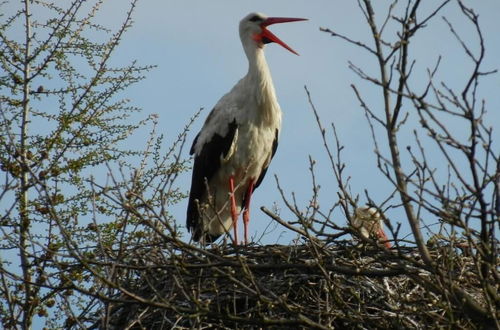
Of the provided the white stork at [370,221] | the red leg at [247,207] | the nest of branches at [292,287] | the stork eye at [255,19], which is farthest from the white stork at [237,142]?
the nest of branches at [292,287]

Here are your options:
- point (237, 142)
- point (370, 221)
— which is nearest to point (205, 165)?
point (237, 142)

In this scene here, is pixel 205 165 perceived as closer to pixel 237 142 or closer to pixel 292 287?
pixel 237 142

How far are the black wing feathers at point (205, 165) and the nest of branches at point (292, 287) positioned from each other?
1.90 meters

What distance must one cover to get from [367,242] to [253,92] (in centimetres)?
423

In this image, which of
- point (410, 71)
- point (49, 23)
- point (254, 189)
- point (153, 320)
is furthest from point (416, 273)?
point (254, 189)

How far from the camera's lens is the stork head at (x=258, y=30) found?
922 centimetres

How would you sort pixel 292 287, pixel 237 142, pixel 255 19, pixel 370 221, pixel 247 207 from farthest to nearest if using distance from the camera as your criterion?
pixel 255 19
pixel 247 207
pixel 237 142
pixel 292 287
pixel 370 221

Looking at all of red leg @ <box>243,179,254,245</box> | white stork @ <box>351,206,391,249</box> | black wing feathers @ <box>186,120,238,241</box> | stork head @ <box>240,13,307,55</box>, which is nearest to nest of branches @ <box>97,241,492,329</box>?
white stork @ <box>351,206,391,249</box>

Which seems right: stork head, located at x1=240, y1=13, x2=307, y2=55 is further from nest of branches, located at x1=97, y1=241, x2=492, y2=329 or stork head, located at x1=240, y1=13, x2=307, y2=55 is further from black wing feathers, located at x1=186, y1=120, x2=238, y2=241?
nest of branches, located at x1=97, y1=241, x2=492, y2=329

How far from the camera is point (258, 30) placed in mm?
9281

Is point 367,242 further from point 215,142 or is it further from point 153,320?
point 215,142

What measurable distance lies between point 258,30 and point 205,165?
1419 millimetres

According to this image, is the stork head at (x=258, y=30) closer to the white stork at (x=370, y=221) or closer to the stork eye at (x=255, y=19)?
the stork eye at (x=255, y=19)

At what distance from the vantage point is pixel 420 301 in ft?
16.0
